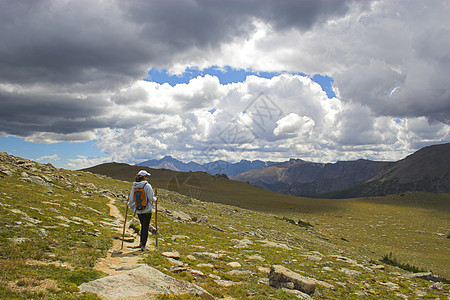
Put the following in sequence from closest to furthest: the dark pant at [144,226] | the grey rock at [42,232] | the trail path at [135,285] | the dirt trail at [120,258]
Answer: the trail path at [135,285] < the dirt trail at [120,258] < the grey rock at [42,232] < the dark pant at [144,226]

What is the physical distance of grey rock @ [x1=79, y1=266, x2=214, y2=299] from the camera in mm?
7048

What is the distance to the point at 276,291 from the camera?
960 cm

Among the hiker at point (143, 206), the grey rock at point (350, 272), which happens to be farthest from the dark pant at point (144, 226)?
the grey rock at point (350, 272)

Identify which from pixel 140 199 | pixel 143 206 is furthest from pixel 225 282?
pixel 140 199

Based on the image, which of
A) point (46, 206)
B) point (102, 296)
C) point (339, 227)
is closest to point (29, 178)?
point (46, 206)

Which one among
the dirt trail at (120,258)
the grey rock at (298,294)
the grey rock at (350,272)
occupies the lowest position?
the grey rock at (350,272)

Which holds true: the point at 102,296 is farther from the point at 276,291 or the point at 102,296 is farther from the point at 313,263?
the point at 313,263

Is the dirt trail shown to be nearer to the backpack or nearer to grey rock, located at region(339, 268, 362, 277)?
the backpack

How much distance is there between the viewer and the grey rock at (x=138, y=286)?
23.1ft

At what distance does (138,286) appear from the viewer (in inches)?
294

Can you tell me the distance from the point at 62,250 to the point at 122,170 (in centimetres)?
13416

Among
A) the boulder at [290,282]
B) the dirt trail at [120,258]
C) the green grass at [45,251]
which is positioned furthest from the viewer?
the boulder at [290,282]

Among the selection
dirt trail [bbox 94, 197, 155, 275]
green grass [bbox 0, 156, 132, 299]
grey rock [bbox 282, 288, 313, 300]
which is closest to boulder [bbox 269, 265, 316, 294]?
grey rock [bbox 282, 288, 313, 300]

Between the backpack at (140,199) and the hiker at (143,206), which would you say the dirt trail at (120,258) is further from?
the backpack at (140,199)
